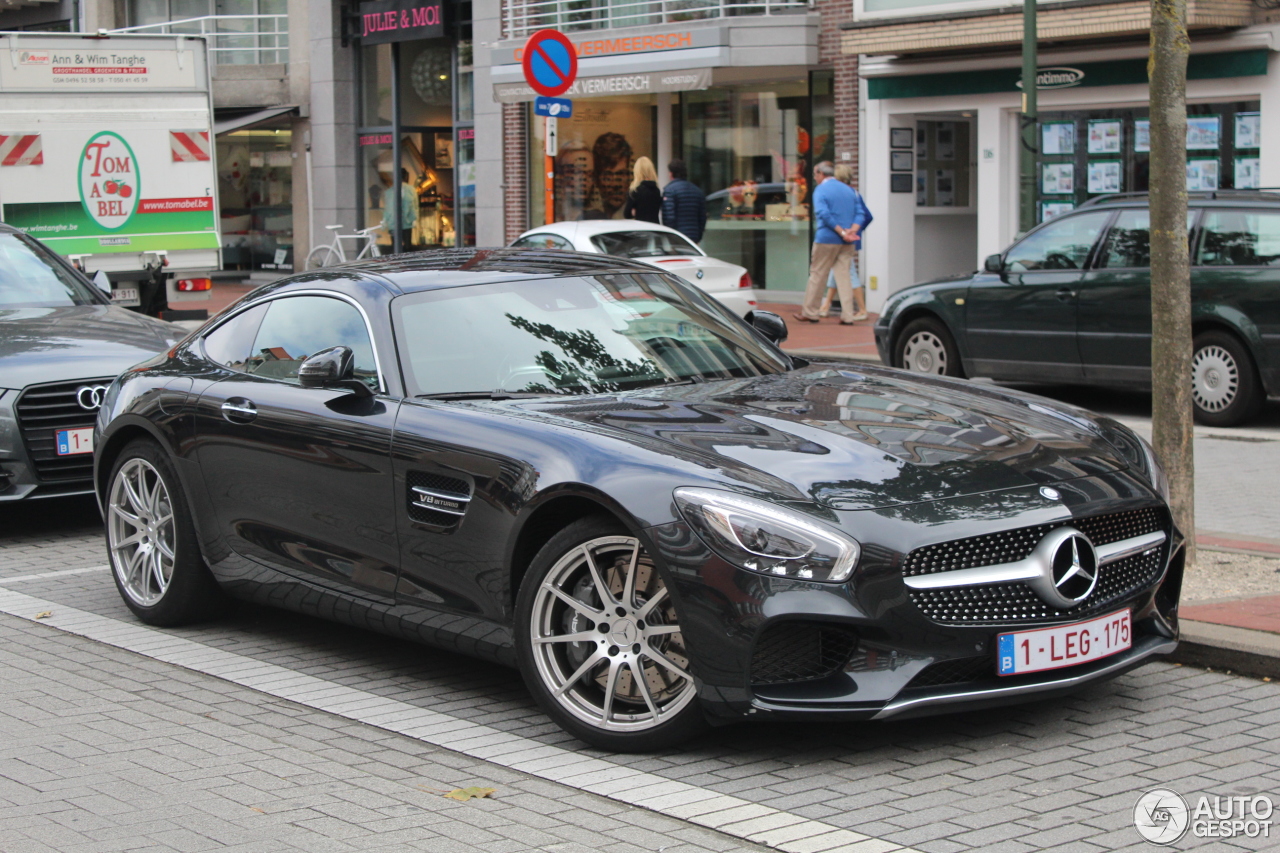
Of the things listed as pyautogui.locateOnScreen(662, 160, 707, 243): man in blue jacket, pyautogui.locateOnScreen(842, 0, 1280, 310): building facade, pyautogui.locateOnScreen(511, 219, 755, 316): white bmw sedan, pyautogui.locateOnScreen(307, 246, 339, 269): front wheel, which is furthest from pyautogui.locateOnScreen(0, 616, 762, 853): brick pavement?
pyautogui.locateOnScreen(307, 246, 339, 269): front wheel

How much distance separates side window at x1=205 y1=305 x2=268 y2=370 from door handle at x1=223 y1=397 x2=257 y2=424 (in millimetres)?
268

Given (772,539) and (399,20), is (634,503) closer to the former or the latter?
(772,539)

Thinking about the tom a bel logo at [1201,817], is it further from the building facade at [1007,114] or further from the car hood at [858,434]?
the building facade at [1007,114]

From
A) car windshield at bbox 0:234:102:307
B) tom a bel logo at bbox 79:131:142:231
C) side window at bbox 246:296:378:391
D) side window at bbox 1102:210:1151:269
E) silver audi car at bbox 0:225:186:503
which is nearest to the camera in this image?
side window at bbox 246:296:378:391

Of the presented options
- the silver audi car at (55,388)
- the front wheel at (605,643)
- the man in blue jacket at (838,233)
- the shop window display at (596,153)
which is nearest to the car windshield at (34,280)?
the silver audi car at (55,388)

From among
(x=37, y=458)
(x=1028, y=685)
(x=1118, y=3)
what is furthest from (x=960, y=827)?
(x=1118, y=3)

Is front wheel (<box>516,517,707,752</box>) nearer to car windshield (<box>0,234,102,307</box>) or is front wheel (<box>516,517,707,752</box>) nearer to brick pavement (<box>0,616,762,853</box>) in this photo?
brick pavement (<box>0,616,762,853</box>)

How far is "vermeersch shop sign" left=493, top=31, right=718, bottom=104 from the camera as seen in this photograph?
2283 cm

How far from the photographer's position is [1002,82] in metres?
20.3

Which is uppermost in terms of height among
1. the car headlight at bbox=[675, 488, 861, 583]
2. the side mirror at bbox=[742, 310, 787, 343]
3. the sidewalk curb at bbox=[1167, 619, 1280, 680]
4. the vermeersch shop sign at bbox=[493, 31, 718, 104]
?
the vermeersch shop sign at bbox=[493, 31, 718, 104]

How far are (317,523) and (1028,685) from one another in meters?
2.59

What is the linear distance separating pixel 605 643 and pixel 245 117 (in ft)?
91.6

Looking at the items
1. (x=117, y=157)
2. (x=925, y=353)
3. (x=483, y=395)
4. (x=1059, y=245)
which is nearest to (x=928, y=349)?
(x=925, y=353)

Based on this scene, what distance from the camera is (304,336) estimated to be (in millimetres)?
6180
